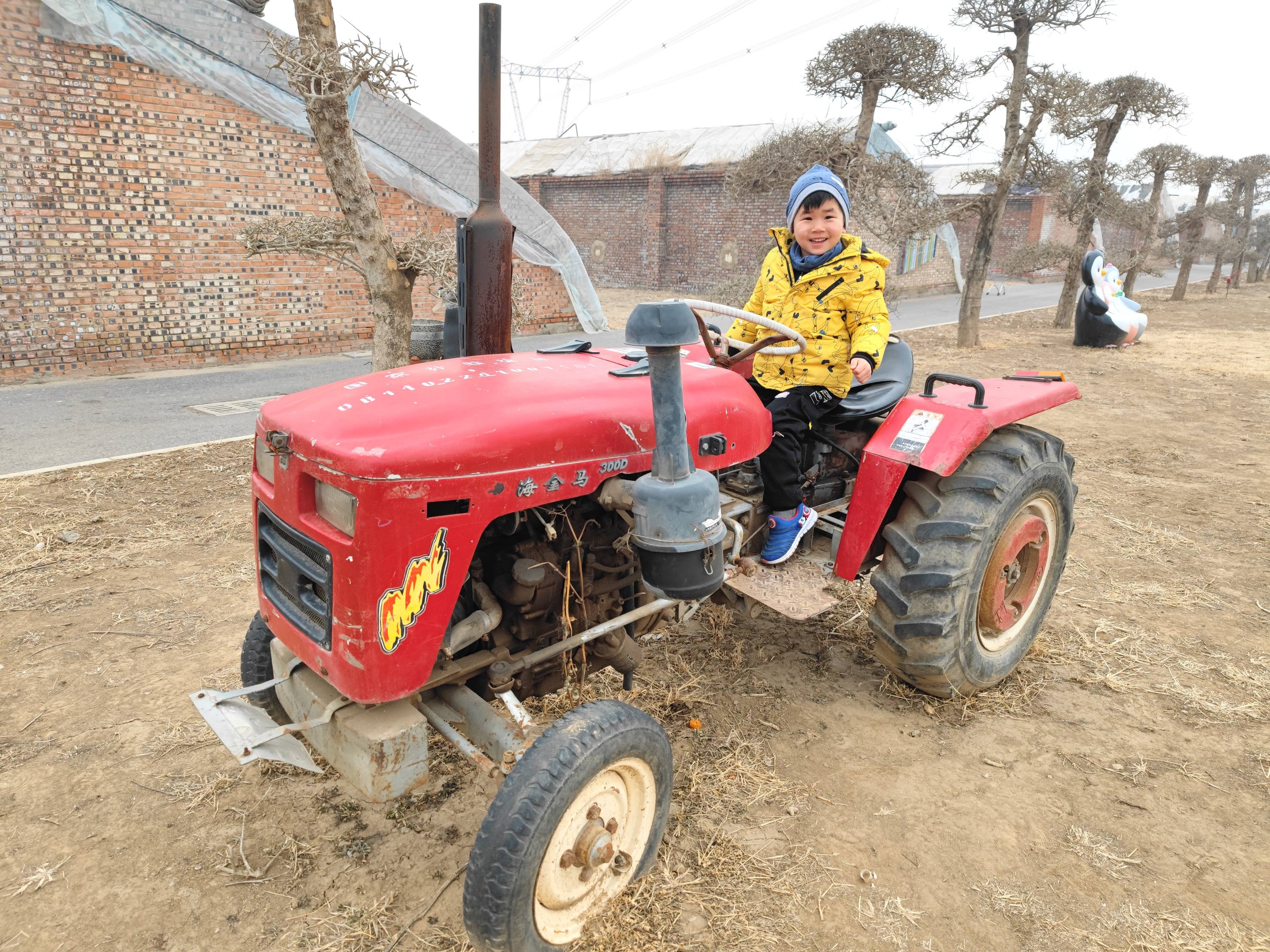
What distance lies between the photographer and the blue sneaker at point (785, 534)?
2.83 m

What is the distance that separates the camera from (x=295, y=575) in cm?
193

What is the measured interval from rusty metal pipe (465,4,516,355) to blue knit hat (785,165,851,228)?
1.13m

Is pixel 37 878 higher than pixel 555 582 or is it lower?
lower

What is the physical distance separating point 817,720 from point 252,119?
9708 mm

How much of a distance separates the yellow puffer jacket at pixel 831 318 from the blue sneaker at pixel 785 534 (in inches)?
18.7

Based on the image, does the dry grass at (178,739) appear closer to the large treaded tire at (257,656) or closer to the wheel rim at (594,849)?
the large treaded tire at (257,656)

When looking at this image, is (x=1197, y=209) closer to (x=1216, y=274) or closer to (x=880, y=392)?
(x=1216, y=274)

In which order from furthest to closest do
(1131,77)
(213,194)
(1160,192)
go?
(1160,192)
(1131,77)
(213,194)

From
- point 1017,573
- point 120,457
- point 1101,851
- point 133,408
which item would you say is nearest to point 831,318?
point 1017,573

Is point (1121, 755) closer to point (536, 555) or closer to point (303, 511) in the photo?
point (536, 555)

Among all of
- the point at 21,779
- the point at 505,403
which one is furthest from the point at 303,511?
the point at 21,779

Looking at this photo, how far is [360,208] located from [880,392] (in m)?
3.37

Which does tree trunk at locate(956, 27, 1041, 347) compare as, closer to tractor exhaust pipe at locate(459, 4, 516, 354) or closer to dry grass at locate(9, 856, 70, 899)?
tractor exhaust pipe at locate(459, 4, 516, 354)

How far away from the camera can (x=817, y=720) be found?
284cm
